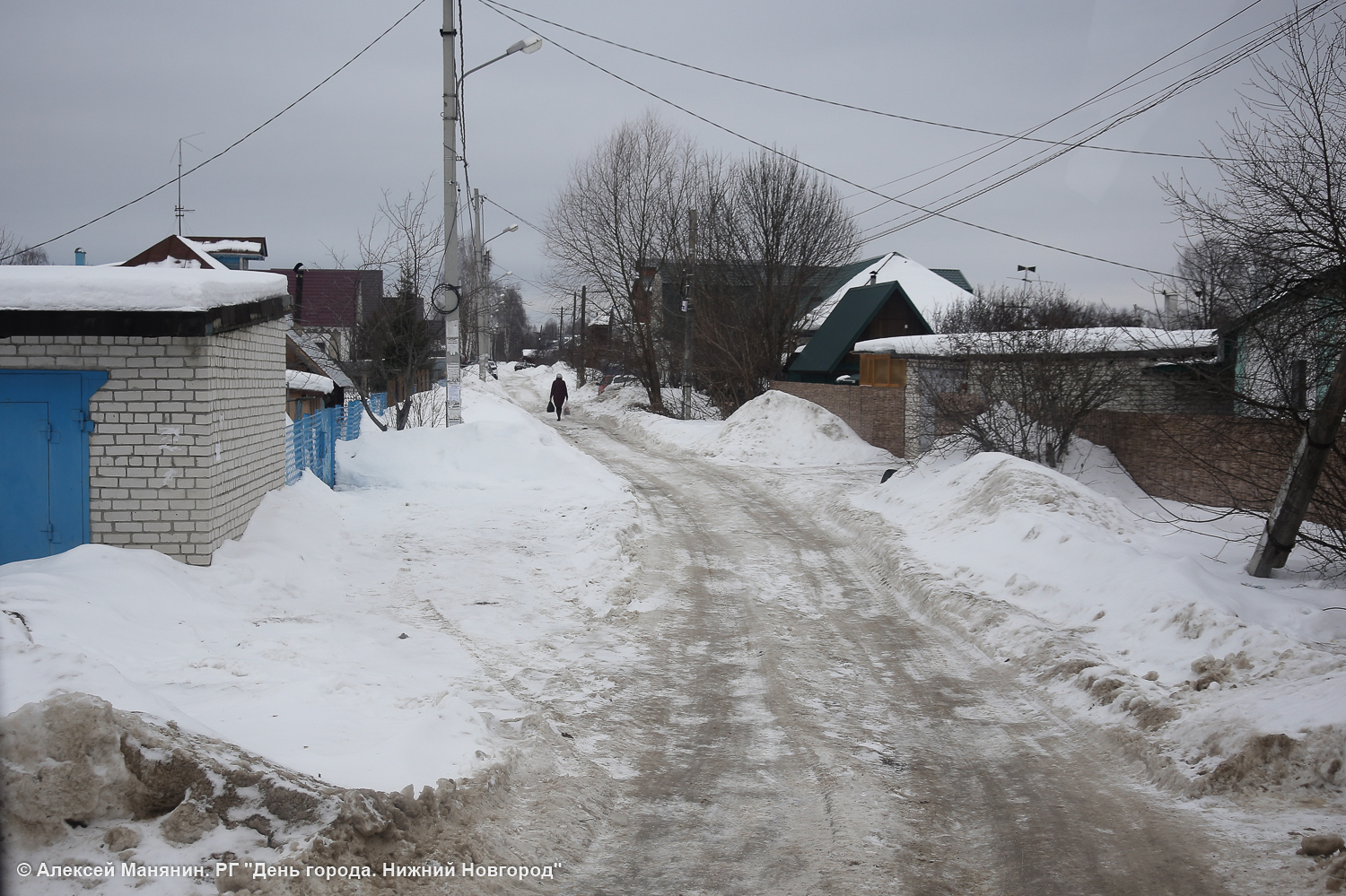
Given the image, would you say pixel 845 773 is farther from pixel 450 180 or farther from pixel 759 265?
pixel 759 265

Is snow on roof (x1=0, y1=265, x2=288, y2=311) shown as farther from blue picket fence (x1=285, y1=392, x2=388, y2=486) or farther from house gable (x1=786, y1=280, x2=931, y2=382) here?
house gable (x1=786, y1=280, x2=931, y2=382)

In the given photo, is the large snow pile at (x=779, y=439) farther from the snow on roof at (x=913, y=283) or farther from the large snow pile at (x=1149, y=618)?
the snow on roof at (x=913, y=283)

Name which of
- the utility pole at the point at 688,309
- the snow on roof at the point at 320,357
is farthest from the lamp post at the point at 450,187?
the utility pole at the point at 688,309

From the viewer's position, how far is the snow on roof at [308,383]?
627 inches

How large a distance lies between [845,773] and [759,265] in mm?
26726

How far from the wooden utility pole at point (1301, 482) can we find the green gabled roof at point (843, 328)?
919 inches

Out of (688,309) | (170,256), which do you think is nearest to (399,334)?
(170,256)

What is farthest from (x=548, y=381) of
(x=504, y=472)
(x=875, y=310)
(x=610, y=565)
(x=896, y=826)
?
(x=896, y=826)

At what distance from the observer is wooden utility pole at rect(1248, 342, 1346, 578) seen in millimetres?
8180

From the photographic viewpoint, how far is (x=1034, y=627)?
25.2ft

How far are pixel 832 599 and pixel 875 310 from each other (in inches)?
992

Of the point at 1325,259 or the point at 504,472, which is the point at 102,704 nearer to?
the point at 1325,259

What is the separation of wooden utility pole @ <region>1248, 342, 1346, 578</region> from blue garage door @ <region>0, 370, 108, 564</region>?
11.3 metres

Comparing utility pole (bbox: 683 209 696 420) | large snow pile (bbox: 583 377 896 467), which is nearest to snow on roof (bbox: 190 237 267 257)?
Result: utility pole (bbox: 683 209 696 420)
